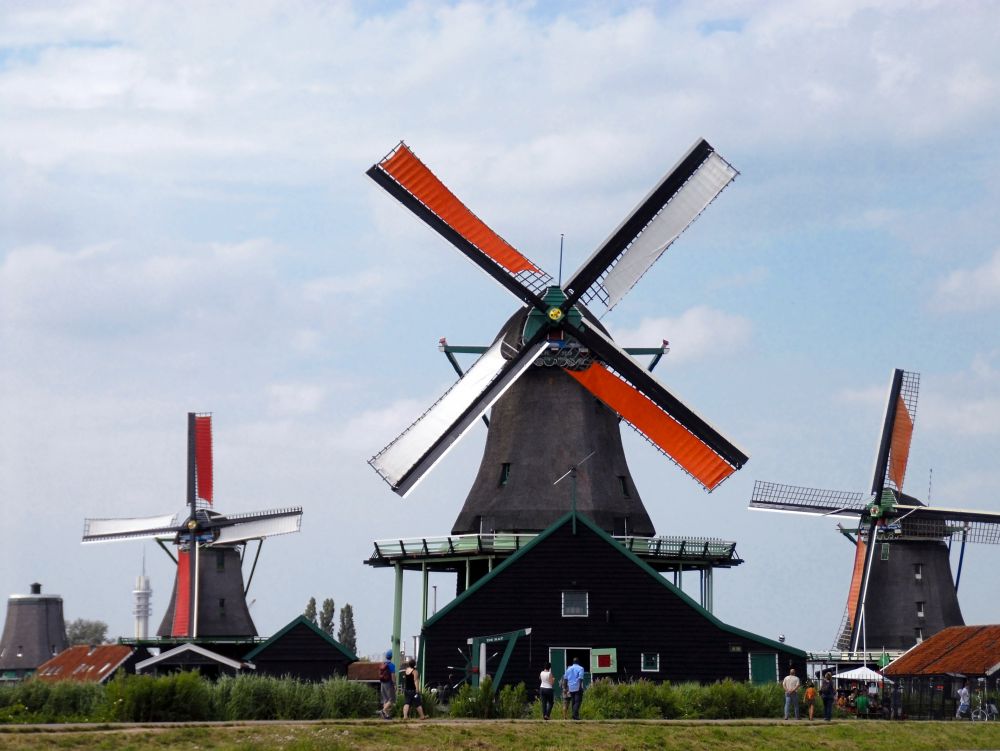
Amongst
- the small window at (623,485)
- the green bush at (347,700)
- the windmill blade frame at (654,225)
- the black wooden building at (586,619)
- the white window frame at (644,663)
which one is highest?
the windmill blade frame at (654,225)

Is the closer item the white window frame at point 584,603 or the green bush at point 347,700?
the green bush at point 347,700

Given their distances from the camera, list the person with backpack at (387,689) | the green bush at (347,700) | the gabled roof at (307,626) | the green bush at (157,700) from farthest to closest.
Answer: the gabled roof at (307,626), the green bush at (347,700), the person with backpack at (387,689), the green bush at (157,700)

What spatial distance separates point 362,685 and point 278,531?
33.7 meters

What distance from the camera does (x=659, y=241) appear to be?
47.2m

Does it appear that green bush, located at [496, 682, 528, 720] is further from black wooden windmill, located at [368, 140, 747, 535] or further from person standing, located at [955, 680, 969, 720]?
person standing, located at [955, 680, 969, 720]

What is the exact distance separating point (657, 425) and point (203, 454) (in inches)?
1260

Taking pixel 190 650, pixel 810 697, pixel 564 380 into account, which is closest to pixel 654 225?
pixel 564 380

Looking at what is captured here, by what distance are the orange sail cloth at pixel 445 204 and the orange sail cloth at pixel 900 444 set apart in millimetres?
24606

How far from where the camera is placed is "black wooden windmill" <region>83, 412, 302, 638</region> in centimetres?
7069

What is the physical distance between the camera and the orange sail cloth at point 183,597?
70688mm

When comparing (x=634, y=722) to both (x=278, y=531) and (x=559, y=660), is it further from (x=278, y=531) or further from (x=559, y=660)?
(x=278, y=531)

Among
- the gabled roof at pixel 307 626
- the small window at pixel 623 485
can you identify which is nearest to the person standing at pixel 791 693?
the small window at pixel 623 485

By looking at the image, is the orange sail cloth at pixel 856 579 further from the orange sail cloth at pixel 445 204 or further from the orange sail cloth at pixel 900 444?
the orange sail cloth at pixel 445 204

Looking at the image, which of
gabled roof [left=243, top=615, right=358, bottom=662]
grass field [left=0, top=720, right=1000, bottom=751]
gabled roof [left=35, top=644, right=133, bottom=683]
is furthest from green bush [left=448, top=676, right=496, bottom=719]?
gabled roof [left=35, top=644, right=133, bottom=683]
